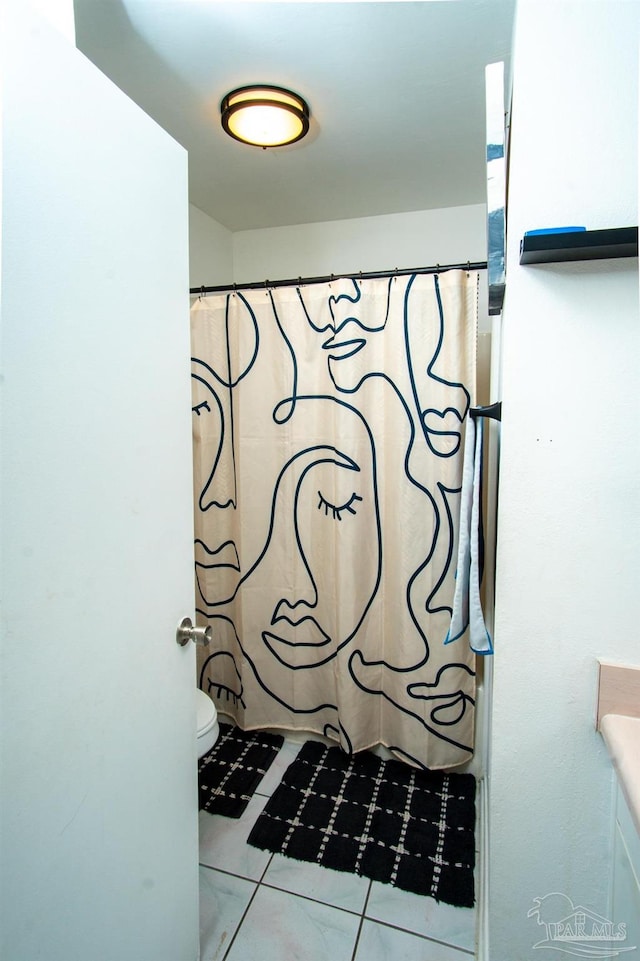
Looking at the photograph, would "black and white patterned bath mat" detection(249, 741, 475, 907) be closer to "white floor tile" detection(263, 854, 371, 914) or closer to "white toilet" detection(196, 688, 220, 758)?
"white floor tile" detection(263, 854, 371, 914)

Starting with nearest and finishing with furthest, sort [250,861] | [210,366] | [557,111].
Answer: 1. [557,111]
2. [250,861]
3. [210,366]

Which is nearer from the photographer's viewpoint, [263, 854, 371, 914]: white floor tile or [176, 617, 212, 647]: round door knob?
[176, 617, 212, 647]: round door knob

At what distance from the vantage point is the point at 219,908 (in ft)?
4.38

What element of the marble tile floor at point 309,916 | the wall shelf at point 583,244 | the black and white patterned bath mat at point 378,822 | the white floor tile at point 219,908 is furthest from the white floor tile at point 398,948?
the wall shelf at point 583,244

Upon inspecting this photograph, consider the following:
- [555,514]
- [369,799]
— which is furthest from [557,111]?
[369,799]

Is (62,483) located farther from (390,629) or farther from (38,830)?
(390,629)

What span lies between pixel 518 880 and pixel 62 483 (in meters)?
1.16

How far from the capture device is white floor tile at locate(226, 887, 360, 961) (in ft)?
4.02

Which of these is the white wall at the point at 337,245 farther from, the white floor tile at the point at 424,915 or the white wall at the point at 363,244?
the white floor tile at the point at 424,915

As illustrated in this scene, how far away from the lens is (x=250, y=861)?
148cm

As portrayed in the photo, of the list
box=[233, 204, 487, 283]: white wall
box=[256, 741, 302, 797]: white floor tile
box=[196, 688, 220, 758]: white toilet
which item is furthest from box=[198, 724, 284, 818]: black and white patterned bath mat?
box=[233, 204, 487, 283]: white wall

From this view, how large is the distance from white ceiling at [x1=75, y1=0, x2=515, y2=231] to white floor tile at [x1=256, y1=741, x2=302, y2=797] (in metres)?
2.34

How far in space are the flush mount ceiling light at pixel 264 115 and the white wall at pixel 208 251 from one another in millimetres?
628

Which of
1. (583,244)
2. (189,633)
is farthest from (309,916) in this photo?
(583,244)
